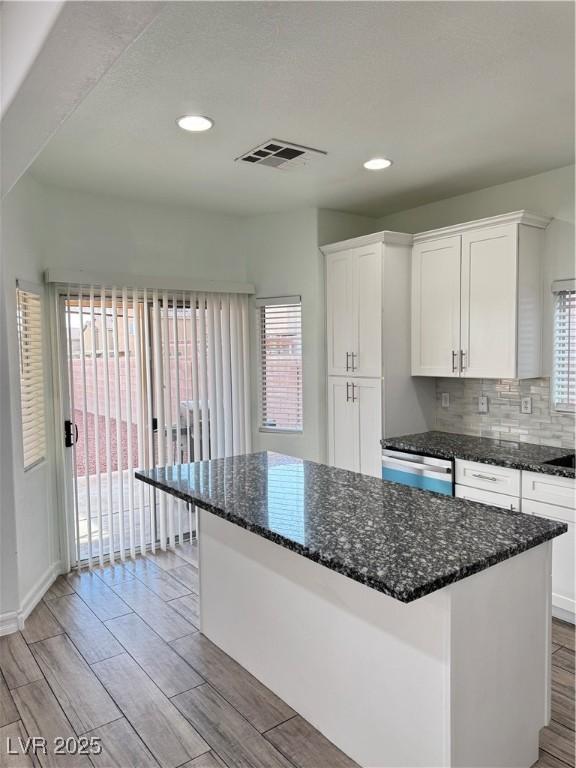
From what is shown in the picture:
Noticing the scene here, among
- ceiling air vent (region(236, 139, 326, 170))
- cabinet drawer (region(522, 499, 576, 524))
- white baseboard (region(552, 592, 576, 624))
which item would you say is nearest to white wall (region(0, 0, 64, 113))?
ceiling air vent (region(236, 139, 326, 170))

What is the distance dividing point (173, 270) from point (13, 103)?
259 centimetres

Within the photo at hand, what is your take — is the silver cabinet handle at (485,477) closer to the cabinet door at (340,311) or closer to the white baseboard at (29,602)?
the cabinet door at (340,311)

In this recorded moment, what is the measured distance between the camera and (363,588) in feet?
6.55

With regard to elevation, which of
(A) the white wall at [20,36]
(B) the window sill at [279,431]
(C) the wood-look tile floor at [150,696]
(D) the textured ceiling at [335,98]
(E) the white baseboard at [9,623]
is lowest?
(C) the wood-look tile floor at [150,696]

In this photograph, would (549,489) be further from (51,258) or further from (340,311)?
(51,258)

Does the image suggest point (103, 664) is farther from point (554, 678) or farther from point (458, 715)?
point (554, 678)

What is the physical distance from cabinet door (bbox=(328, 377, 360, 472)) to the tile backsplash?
708mm

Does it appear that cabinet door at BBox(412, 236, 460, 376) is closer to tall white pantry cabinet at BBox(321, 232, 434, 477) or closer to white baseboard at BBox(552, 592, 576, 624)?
tall white pantry cabinet at BBox(321, 232, 434, 477)

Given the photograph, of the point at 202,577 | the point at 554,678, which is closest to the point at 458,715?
the point at 554,678

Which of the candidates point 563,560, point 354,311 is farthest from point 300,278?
point 563,560

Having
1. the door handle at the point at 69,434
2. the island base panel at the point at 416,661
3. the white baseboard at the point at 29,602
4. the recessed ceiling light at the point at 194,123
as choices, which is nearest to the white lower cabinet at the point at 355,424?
the island base panel at the point at 416,661

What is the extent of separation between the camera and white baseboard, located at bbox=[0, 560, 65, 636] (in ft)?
10.2

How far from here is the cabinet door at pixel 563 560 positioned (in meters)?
2.97

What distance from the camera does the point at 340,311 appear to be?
4.27 meters
